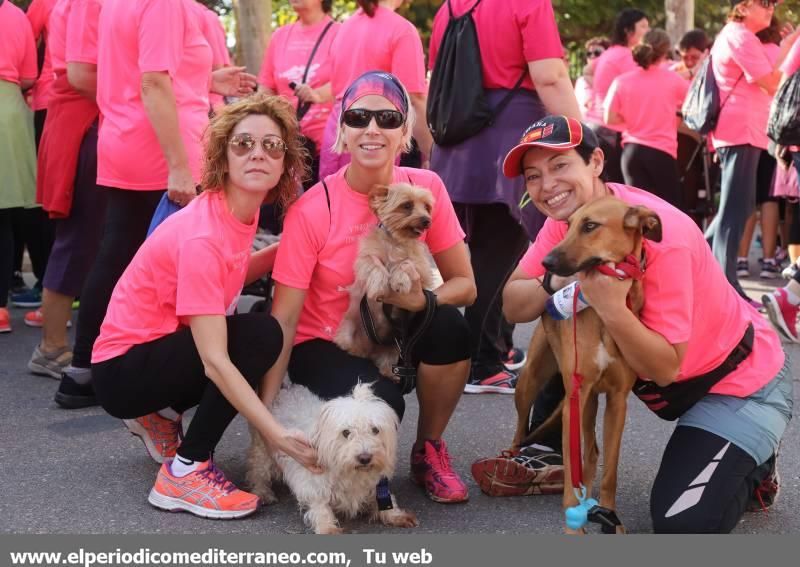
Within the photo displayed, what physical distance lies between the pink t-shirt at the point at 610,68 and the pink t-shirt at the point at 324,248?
17.8 feet

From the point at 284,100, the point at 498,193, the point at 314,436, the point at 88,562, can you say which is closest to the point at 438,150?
the point at 498,193

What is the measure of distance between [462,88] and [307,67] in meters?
1.65

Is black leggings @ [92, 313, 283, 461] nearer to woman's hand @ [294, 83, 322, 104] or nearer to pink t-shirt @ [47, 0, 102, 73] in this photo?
pink t-shirt @ [47, 0, 102, 73]

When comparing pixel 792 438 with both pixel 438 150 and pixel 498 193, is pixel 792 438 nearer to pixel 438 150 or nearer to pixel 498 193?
pixel 498 193

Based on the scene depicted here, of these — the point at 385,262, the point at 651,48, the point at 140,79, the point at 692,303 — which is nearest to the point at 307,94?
the point at 140,79

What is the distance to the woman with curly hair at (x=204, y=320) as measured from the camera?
134 inches

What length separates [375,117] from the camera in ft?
11.9

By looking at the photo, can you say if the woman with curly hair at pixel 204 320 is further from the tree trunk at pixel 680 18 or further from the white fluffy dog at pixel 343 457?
the tree trunk at pixel 680 18

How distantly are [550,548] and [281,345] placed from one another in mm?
1191

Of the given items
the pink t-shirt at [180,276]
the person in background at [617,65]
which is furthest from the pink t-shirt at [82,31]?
the person in background at [617,65]

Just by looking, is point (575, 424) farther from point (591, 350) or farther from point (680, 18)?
point (680, 18)

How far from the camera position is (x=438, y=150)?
5.08m

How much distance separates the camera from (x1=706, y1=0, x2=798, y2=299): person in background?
22.7 ft

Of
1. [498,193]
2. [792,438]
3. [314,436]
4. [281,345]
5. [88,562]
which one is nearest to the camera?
[88,562]
